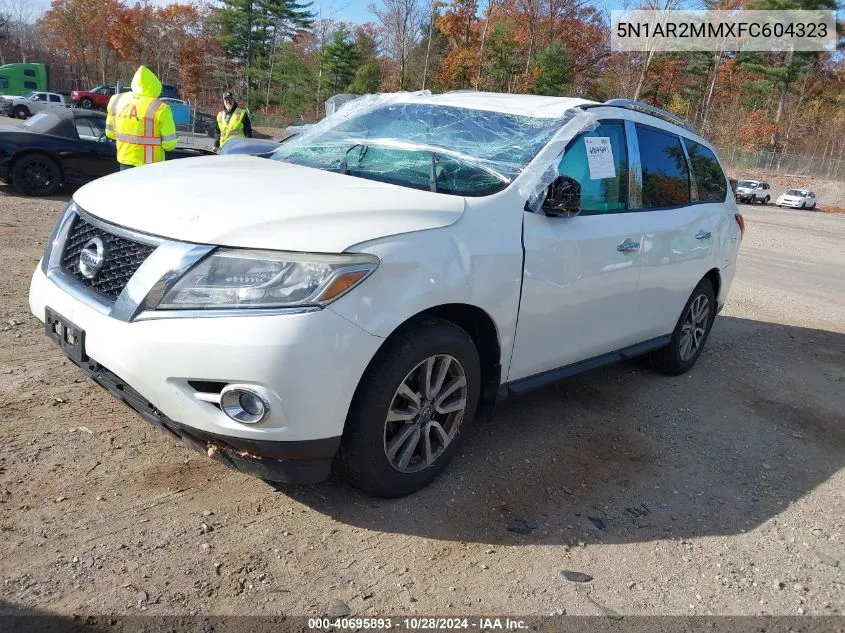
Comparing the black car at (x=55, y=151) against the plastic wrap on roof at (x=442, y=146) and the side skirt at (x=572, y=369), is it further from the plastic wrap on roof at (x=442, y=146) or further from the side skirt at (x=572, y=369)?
Answer: the side skirt at (x=572, y=369)

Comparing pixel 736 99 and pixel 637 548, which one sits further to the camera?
pixel 736 99

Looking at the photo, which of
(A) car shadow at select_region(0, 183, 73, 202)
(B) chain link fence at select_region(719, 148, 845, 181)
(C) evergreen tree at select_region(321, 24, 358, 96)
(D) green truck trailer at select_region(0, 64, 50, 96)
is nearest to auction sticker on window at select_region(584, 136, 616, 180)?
(A) car shadow at select_region(0, 183, 73, 202)

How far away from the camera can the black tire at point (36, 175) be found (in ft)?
32.7

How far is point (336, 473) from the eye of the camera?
9.76ft

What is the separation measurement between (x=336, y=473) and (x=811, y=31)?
58.5 meters

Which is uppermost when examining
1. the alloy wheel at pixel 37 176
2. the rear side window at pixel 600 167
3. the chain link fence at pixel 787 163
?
the chain link fence at pixel 787 163

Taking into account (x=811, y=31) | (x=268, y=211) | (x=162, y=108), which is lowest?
(x=268, y=211)

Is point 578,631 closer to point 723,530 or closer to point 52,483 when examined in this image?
point 723,530

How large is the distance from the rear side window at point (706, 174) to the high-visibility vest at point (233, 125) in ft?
24.0

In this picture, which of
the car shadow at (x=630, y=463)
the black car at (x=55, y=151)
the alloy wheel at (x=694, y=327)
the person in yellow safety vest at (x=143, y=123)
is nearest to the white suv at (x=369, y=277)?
the car shadow at (x=630, y=463)

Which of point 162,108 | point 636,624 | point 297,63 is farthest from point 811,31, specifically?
point 636,624

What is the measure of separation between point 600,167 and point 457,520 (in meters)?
2.11

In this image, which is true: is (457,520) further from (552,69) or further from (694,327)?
(552,69)

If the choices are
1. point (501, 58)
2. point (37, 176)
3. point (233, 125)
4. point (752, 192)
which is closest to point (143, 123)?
point (233, 125)
